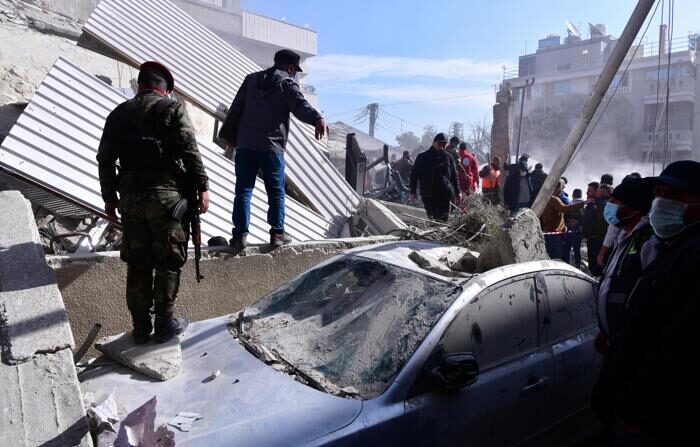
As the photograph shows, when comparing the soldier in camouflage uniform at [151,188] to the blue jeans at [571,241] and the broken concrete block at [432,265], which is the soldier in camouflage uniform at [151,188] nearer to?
the broken concrete block at [432,265]

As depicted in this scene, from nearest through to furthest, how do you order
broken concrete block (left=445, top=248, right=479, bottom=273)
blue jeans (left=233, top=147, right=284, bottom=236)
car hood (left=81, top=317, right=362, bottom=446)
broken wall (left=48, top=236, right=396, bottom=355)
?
car hood (left=81, top=317, right=362, bottom=446) < broken concrete block (left=445, top=248, right=479, bottom=273) < broken wall (left=48, top=236, right=396, bottom=355) < blue jeans (left=233, top=147, right=284, bottom=236)

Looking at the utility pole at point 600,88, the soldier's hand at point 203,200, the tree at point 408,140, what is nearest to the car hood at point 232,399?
the soldier's hand at point 203,200

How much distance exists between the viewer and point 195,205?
3.28 m

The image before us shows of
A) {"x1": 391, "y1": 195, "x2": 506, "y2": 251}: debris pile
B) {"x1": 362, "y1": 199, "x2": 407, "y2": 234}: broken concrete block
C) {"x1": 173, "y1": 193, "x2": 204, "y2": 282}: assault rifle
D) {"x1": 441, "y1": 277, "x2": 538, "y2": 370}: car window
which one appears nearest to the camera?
{"x1": 441, "y1": 277, "x2": 538, "y2": 370}: car window

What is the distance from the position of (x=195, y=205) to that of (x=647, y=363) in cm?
253

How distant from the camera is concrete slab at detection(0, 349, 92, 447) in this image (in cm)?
200

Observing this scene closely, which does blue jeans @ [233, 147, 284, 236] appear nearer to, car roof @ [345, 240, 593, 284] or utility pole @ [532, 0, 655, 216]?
car roof @ [345, 240, 593, 284]

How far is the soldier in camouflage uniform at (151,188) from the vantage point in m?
3.07

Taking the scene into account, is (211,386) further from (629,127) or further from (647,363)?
(629,127)

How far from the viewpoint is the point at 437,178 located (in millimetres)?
6859

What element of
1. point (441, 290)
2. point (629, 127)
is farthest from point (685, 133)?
point (441, 290)

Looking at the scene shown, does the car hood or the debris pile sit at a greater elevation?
the debris pile

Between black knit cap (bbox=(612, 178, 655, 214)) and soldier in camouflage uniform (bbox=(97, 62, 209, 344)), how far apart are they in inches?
109

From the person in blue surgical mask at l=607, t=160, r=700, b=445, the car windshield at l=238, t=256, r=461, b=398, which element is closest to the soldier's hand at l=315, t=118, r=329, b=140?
the car windshield at l=238, t=256, r=461, b=398
